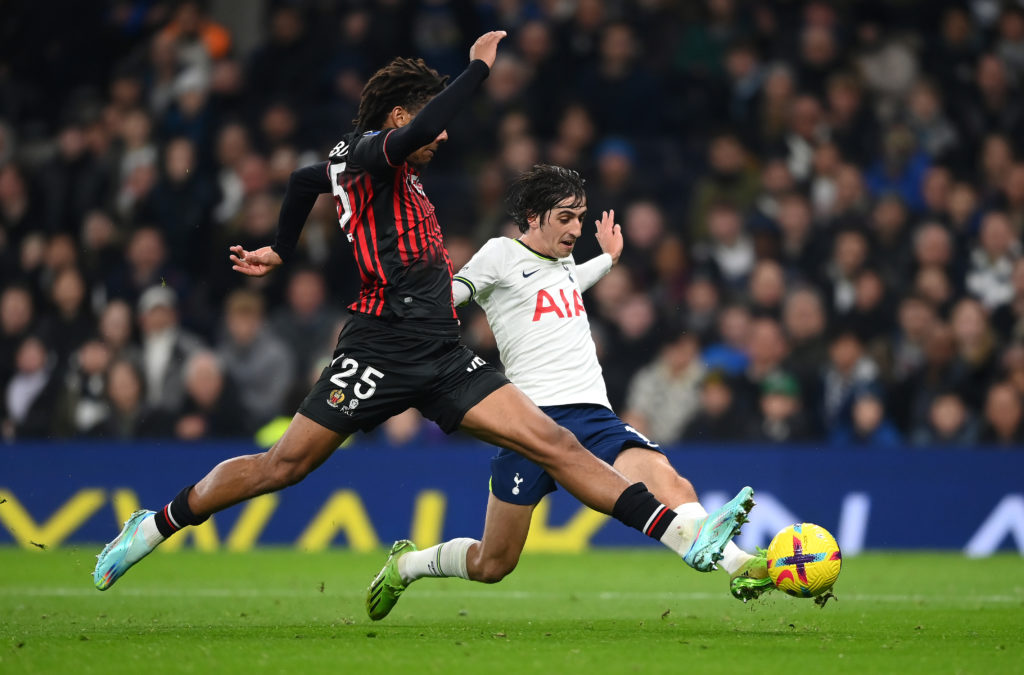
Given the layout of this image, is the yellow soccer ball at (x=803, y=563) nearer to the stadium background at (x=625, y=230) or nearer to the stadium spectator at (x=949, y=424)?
the stadium background at (x=625, y=230)

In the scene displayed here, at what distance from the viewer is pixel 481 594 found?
8.91m

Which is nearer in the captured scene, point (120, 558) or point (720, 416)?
point (120, 558)

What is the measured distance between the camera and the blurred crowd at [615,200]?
1209 cm

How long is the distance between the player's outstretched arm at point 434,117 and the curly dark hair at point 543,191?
51.7 inches

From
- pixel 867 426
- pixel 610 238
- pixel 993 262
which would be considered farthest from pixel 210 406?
pixel 993 262

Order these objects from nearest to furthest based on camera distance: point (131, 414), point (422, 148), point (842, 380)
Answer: point (422, 148)
point (842, 380)
point (131, 414)

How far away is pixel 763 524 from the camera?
11688 mm

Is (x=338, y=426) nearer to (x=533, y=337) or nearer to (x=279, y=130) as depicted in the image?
(x=533, y=337)

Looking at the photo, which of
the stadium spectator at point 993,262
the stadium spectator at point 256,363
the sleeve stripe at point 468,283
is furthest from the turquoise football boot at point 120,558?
the stadium spectator at point 993,262

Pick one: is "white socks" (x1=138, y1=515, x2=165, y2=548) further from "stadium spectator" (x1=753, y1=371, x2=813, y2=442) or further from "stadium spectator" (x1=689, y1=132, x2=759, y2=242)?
"stadium spectator" (x1=689, y1=132, x2=759, y2=242)

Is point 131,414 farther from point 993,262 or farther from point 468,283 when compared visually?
point 993,262

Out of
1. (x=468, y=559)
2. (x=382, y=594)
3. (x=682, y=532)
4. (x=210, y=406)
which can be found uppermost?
(x=682, y=532)

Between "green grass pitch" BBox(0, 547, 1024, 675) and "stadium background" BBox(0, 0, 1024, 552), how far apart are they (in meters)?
1.25

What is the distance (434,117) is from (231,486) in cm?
184
